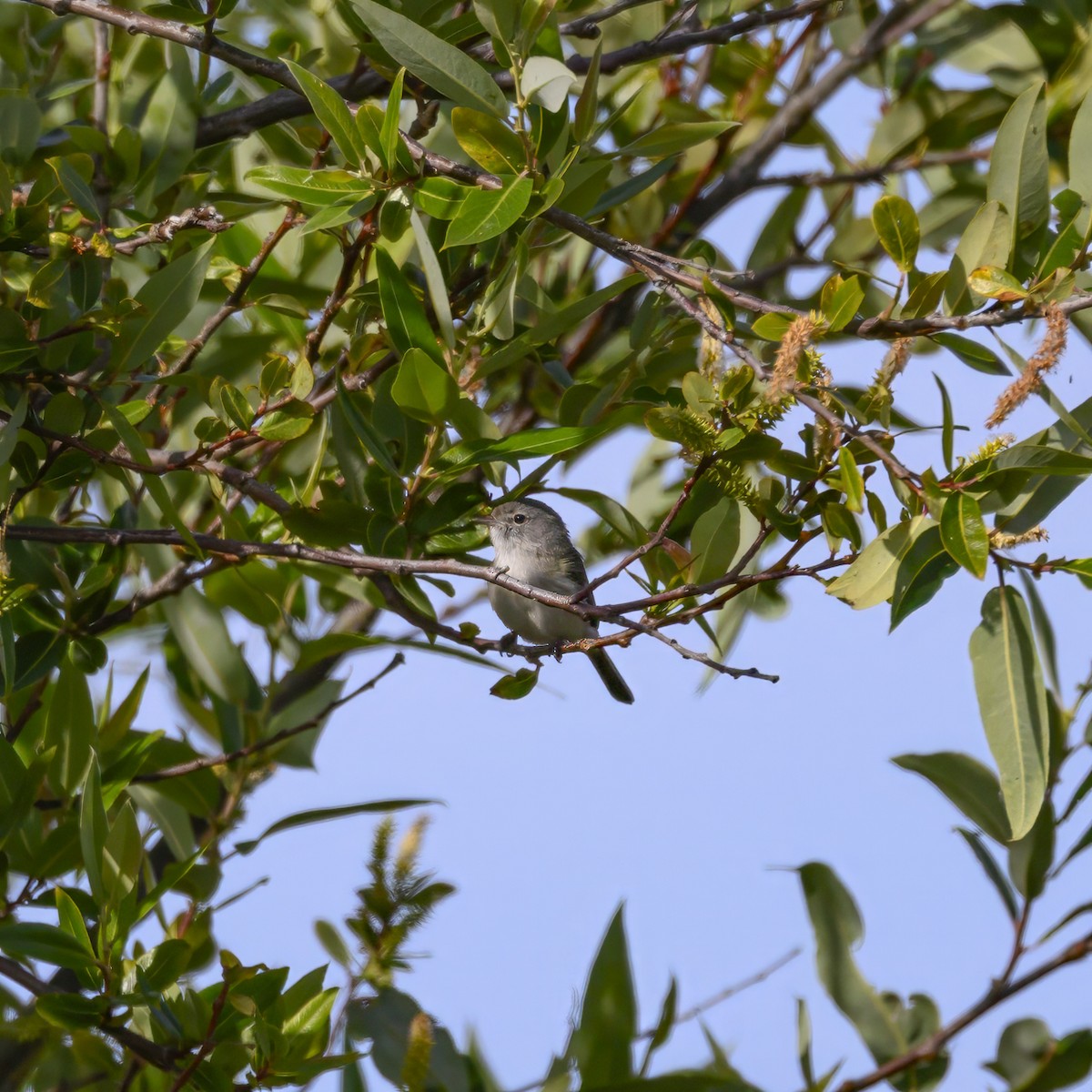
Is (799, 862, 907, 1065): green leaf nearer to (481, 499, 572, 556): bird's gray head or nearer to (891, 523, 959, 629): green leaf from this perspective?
(891, 523, 959, 629): green leaf

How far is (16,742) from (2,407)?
88 centimetres

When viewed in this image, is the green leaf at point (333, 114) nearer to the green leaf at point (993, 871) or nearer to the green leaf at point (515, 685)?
the green leaf at point (515, 685)

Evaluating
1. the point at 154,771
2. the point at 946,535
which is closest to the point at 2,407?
the point at 154,771

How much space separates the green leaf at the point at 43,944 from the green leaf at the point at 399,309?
1267 millimetres

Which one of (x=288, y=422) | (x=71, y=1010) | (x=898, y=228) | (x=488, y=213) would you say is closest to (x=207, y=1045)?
(x=71, y=1010)

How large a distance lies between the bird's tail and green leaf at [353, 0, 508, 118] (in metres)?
3.11

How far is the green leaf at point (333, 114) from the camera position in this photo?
91.9 inches

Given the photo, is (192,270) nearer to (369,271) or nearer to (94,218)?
(94,218)

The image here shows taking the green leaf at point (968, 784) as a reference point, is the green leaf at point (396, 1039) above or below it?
below

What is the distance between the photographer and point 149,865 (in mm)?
3482

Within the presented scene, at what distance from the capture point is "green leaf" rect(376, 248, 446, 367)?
101 inches

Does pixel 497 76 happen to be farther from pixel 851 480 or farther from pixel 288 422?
pixel 851 480

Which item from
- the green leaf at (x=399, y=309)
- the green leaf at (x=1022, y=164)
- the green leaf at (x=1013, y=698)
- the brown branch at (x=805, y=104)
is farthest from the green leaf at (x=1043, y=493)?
the brown branch at (x=805, y=104)

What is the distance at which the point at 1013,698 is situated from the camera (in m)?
2.37
